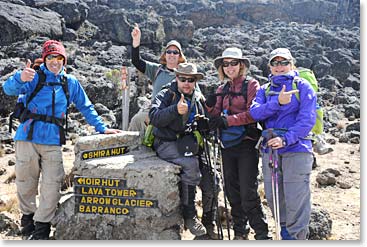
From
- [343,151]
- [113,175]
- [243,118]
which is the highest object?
[243,118]

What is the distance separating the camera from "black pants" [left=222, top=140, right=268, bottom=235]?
4.50m

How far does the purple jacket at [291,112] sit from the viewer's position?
154 inches

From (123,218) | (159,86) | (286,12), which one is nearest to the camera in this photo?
(123,218)

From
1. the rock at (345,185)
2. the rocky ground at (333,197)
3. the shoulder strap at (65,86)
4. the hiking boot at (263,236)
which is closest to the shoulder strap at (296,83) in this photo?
the hiking boot at (263,236)

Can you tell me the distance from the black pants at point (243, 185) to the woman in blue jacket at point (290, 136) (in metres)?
0.30

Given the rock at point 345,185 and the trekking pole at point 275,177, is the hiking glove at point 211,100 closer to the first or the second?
the trekking pole at point 275,177

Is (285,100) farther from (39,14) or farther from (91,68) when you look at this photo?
(39,14)

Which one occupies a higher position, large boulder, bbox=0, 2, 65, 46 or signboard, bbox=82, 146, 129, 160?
large boulder, bbox=0, 2, 65, 46

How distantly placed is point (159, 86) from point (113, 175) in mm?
1419

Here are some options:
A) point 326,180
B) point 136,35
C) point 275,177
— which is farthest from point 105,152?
point 326,180

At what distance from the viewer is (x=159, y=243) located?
14.6 feet

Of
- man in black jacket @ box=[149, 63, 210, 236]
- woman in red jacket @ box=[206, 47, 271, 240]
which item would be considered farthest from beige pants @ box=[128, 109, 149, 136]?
Result: woman in red jacket @ box=[206, 47, 271, 240]

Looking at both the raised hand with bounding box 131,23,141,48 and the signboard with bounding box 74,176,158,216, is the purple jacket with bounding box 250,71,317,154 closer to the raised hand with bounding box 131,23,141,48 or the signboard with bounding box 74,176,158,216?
the signboard with bounding box 74,176,158,216

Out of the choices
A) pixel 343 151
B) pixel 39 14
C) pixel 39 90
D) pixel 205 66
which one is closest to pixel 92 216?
pixel 39 90
